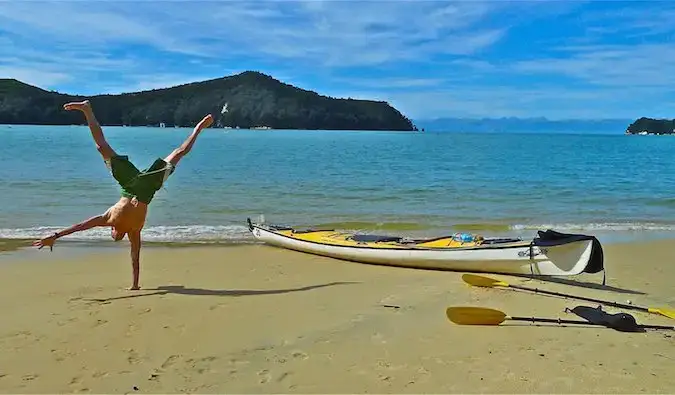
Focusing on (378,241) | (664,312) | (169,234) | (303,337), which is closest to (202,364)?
(303,337)

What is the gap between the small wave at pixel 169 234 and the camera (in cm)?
1202

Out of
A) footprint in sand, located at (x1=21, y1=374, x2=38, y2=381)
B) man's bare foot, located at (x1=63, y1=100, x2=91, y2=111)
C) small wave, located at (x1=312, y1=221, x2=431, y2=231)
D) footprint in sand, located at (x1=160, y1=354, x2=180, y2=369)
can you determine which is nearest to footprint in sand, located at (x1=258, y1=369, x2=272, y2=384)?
footprint in sand, located at (x1=160, y1=354, x2=180, y2=369)

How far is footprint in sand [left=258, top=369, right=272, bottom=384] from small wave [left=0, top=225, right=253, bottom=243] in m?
7.36

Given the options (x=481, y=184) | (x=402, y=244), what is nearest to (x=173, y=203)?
(x=402, y=244)

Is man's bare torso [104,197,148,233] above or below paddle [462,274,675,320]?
above

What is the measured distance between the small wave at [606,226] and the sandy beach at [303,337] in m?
5.27

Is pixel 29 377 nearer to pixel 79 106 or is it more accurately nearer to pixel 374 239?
pixel 79 106

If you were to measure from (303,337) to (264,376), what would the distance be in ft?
3.28

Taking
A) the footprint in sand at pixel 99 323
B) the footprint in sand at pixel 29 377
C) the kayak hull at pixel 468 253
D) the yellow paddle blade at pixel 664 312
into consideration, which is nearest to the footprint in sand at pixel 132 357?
the footprint in sand at pixel 29 377

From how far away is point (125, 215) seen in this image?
7.37m

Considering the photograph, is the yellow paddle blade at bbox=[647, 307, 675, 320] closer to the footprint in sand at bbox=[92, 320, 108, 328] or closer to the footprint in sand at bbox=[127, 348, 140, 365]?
the footprint in sand at bbox=[127, 348, 140, 365]

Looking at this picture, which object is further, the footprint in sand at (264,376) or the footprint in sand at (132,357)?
the footprint in sand at (132,357)

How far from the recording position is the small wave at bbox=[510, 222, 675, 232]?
47.0 ft

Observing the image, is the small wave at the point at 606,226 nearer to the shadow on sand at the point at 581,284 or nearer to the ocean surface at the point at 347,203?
the ocean surface at the point at 347,203
